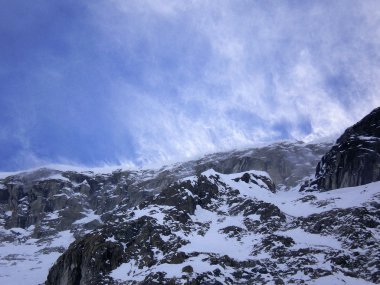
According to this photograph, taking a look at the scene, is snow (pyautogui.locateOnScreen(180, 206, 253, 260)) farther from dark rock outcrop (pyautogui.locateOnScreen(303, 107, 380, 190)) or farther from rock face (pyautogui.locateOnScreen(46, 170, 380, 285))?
dark rock outcrop (pyautogui.locateOnScreen(303, 107, 380, 190))

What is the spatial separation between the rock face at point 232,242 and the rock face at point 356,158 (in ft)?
37.2

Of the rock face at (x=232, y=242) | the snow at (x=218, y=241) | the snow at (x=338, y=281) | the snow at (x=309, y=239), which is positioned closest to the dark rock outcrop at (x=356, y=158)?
the rock face at (x=232, y=242)

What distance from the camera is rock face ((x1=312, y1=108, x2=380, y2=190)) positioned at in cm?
10194

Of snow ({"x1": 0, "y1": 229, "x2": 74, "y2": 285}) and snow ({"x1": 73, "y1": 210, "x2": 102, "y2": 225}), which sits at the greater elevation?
snow ({"x1": 73, "y1": 210, "x2": 102, "y2": 225})

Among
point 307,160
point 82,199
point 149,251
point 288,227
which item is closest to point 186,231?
point 149,251

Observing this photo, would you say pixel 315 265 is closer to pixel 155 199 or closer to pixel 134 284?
pixel 134 284

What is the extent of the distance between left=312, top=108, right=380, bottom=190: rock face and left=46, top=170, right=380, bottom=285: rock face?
37.2ft

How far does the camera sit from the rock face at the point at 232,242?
6391cm

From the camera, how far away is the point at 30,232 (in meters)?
175

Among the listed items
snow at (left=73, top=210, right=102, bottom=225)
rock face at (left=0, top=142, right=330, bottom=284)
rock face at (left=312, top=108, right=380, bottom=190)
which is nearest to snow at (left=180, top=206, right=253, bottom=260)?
rock face at (left=312, top=108, right=380, bottom=190)

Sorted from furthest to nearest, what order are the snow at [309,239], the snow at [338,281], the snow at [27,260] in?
the snow at [27,260] < the snow at [309,239] < the snow at [338,281]

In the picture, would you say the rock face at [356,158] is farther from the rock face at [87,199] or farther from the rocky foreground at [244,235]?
the rock face at [87,199]

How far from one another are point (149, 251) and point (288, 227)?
838 inches

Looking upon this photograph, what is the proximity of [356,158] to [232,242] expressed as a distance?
39.5m
